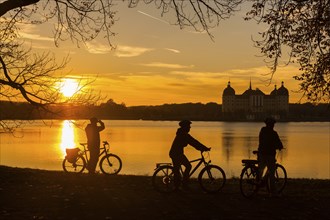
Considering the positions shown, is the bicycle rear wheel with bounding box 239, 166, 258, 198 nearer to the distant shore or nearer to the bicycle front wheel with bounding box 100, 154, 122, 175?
the distant shore

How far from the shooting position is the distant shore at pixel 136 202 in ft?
32.6

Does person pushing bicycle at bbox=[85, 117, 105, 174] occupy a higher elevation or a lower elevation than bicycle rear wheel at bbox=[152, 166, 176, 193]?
higher

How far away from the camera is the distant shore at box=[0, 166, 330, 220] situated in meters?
9.93

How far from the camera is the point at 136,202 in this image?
1128 centimetres

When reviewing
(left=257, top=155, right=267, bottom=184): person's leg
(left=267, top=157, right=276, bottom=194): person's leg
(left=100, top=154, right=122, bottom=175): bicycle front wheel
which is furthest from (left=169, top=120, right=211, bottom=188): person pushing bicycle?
(left=100, top=154, right=122, bottom=175): bicycle front wheel

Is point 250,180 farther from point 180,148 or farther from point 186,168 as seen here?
point 180,148

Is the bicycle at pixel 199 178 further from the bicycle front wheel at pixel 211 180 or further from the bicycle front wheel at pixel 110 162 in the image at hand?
the bicycle front wheel at pixel 110 162

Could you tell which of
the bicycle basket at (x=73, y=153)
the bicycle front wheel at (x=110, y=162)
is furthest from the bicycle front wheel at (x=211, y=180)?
the bicycle basket at (x=73, y=153)

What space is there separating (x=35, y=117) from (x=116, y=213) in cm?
733

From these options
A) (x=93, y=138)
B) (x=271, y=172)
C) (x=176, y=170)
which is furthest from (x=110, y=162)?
(x=271, y=172)

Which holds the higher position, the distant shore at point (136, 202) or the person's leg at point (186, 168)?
the person's leg at point (186, 168)

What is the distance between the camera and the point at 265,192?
13.5m

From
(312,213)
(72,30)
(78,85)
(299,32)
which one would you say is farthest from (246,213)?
(78,85)

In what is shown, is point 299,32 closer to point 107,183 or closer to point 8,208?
point 107,183
